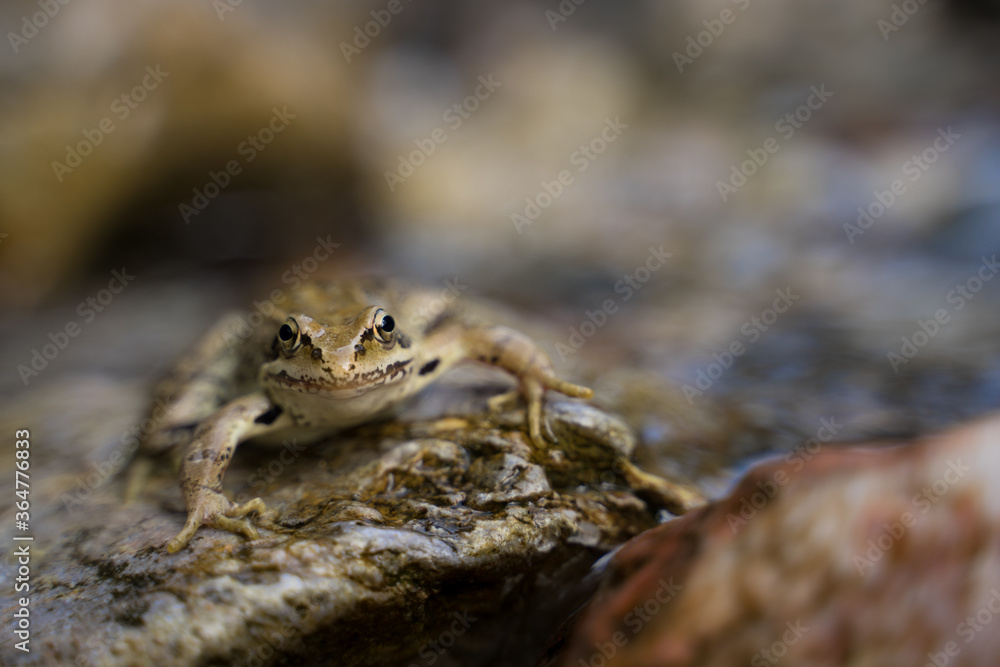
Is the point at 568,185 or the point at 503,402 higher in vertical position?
the point at 568,185

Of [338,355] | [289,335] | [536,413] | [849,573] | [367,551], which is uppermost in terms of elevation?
[289,335]

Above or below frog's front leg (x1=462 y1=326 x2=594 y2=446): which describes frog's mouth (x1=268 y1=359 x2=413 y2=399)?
above

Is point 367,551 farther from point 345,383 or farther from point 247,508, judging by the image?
point 345,383

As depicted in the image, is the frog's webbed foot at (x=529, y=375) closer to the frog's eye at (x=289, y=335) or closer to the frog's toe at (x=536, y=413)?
the frog's toe at (x=536, y=413)

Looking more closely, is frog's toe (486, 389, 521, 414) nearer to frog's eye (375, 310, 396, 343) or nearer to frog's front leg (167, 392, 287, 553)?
frog's eye (375, 310, 396, 343)

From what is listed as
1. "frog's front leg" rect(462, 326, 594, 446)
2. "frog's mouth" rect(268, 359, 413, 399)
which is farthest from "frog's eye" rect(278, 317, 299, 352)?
"frog's front leg" rect(462, 326, 594, 446)

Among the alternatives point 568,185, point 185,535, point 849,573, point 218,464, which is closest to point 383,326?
point 218,464
